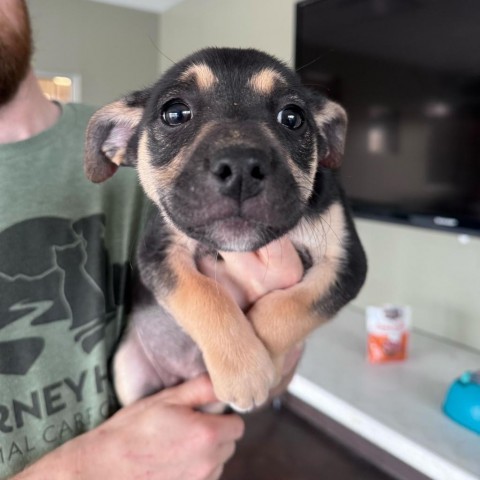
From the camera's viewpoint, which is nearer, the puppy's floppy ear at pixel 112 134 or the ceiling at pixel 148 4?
the puppy's floppy ear at pixel 112 134

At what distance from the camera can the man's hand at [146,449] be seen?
99 centimetres

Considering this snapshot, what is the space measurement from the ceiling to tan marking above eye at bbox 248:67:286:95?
3.42 metres

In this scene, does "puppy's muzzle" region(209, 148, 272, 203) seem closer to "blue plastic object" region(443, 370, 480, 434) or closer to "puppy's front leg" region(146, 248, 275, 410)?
"puppy's front leg" region(146, 248, 275, 410)

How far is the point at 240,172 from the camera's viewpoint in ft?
2.57

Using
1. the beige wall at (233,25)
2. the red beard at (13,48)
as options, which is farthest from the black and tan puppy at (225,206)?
the beige wall at (233,25)

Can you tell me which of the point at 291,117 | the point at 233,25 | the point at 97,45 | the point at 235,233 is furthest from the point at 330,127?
the point at 97,45

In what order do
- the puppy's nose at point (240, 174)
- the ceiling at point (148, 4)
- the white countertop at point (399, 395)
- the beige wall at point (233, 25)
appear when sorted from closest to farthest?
the puppy's nose at point (240, 174), the white countertop at point (399, 395), the beige wall at point (233, 25), the ceiling at point (148, 4)

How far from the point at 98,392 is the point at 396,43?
178cm

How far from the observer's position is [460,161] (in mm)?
1955

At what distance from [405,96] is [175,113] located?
140 cm

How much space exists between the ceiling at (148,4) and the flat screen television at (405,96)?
2.10 metres

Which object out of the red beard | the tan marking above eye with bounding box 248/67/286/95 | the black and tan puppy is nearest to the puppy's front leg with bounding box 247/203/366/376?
the black and tan puppy

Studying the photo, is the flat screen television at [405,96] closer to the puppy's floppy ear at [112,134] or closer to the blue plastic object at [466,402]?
the blue plastic object at [466,402]

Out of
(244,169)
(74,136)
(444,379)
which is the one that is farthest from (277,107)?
(444,379)
